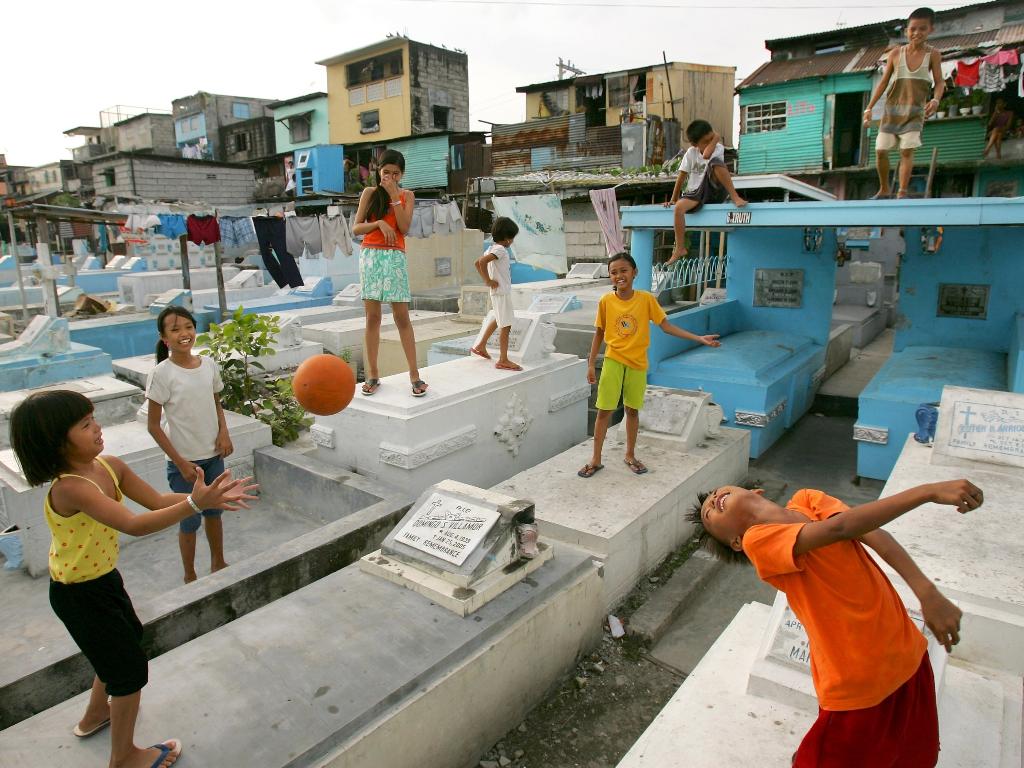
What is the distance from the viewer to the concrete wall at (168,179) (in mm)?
30547

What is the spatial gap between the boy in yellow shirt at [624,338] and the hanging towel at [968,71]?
16242 millimetres

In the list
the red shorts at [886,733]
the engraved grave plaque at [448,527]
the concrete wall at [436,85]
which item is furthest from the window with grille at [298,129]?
the red shorts at [886,733]

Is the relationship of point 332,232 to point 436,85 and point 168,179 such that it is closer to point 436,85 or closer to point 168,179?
point 436,85

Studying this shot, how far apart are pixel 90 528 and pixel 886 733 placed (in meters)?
2.93

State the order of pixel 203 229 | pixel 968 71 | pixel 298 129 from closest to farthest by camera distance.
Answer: pixel 203 229 → pixel 968 71 → pixel 298 129

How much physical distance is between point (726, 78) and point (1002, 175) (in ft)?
37.7

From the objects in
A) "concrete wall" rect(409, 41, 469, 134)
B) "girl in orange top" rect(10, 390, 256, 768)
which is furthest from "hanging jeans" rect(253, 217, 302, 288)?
"concrete wall" rect(409, 41, 469, 134)

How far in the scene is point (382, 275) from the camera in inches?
221

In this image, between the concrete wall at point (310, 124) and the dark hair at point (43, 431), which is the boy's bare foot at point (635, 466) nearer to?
the dark hair at point (43, 431)

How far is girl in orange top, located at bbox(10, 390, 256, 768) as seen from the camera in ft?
8.07

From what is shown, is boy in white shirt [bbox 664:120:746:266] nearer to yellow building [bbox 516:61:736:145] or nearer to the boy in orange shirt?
the boy in orange shirt

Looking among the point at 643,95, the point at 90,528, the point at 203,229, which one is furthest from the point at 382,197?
the point at 643,95

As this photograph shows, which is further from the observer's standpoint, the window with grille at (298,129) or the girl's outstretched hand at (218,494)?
the window with grille at (298,129)

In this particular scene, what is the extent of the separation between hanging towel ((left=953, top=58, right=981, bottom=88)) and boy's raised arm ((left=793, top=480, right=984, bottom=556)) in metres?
19.3
